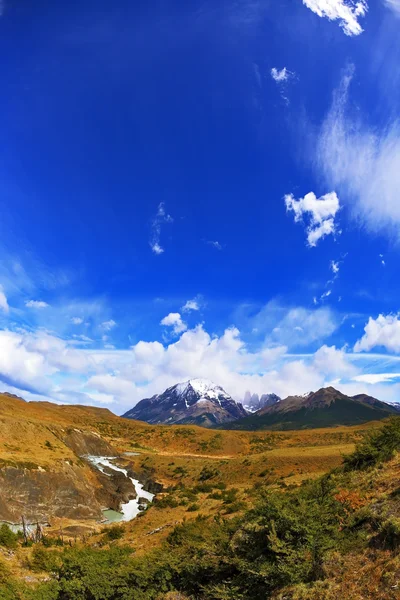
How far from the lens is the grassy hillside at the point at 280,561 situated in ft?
35.3

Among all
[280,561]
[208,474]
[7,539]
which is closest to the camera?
[280,561]

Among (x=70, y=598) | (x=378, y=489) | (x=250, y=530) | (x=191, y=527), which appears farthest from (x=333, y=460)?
(x=70, y=598)

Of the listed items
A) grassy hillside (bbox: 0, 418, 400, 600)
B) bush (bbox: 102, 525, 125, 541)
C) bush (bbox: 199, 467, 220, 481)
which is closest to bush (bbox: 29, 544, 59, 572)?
grassy hillside (bbox: 0, 418, 400, 600)

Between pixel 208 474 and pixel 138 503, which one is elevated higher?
pixel 208 474

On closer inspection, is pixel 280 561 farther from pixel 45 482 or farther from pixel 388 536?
pixel 45 482

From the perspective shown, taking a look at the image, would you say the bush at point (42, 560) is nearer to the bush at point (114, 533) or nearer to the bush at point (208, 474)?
the bush at point (114, 533)

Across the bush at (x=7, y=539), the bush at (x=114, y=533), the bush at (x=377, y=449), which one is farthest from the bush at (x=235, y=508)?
the bush at (x=7, y=539)

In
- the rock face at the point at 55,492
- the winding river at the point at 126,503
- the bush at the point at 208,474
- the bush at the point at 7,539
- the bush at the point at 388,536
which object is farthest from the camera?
the bush at the point at 208,474

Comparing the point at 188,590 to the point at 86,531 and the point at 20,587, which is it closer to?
the point at 20,587

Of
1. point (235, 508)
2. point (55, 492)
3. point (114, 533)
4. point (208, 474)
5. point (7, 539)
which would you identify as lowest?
point (208, 474)

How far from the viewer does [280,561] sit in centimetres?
1205

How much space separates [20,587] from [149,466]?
63565 mm

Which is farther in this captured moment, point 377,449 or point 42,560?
point 377,449

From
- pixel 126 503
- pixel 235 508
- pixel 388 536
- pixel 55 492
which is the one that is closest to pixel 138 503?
pixel 126 503
